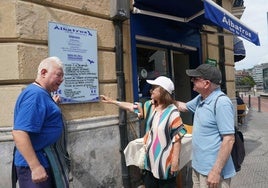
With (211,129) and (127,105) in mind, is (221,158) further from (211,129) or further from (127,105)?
(127,105)

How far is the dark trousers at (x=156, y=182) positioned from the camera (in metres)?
3.83

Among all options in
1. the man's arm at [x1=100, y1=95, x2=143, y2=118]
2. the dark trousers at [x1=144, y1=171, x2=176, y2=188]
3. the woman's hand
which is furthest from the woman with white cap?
the woman's hand

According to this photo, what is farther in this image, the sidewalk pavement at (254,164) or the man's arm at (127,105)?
the sidewalk pavement at (254,164)

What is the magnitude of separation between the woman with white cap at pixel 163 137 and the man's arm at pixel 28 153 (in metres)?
1.39

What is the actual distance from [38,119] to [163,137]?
56.5 inches

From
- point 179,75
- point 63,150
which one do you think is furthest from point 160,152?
point 179,75

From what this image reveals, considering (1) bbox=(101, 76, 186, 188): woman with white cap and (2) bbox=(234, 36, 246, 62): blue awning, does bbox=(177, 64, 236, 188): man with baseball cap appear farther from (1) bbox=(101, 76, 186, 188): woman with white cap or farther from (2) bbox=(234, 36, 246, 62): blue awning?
(2) bbox=(234, 36, 246, 62): blue awning

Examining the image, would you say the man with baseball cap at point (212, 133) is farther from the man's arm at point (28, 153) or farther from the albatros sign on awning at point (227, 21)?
the albatros sign on awning at point (227, 21)

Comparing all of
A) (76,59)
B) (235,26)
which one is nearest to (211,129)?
(76,59)

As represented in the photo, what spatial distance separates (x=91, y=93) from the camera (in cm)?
484

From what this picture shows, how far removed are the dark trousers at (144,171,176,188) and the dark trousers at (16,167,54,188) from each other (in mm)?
1332

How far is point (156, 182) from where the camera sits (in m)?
3.90

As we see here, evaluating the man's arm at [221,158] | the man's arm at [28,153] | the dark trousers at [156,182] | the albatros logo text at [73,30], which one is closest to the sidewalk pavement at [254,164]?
the dark trousers at [156,182]

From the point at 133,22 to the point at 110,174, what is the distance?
2426 mm
